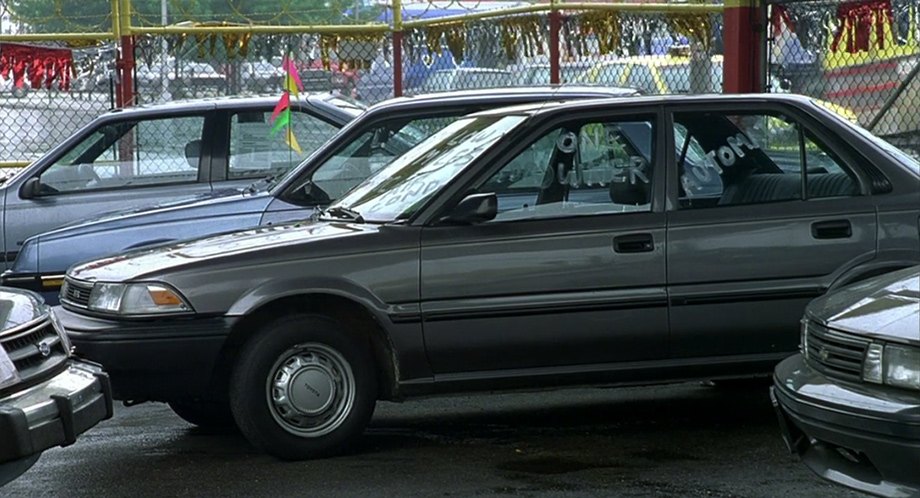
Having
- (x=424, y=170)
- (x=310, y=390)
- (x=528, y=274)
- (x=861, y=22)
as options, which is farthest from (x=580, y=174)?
(x=861, y=22)

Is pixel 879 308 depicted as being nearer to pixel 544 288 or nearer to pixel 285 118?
pixel 544 288

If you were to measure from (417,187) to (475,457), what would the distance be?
134 centimetres

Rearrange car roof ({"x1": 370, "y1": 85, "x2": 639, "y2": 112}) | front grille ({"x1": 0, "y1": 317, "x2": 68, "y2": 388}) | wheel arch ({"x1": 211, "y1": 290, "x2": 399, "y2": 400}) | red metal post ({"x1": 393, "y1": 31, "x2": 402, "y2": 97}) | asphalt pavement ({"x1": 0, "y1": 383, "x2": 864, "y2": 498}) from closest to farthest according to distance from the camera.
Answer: front grille ({"x1": 0, "y1": 317, "x2": 68, "y2": 388}) → asphalt pavement ({"x1": 0, "y1": 383, "x2": 864, "y2": 498}) → wheel arch ({"x1": 211, "y1": 290, "x2": 399, "y2": 400}) → car roof ({"x1": 370, "y1": 85, "x2": 639, "y2": 112}) → red metal post ({"x1": 393, "y1": 31, "x2": 402, "y2": 97})

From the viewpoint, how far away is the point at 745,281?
24.1ft

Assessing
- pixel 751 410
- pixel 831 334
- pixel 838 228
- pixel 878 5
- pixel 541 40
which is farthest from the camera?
pixel 541 40

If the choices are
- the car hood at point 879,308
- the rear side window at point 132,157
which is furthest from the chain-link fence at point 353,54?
the car hood at point 879,308

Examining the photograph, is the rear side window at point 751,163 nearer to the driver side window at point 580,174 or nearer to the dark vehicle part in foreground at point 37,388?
the driver side window at point 580,174

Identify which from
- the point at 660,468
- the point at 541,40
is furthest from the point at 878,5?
the point at 660,468

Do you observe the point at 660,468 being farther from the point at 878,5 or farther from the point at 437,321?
the point at 878,5

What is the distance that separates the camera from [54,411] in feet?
18.5

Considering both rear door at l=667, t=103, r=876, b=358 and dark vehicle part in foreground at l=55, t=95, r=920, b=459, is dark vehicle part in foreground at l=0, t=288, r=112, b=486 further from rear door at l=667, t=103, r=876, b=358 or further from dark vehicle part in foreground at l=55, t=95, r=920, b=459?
rear door at l=667, t=103, r=876, b=358

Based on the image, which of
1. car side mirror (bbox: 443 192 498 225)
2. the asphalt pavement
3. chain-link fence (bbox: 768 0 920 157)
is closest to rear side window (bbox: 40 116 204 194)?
the asphalt pavement

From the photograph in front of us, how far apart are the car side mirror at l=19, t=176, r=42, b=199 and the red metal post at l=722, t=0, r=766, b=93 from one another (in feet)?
16.6

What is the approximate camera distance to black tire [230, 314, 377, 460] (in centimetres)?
705
